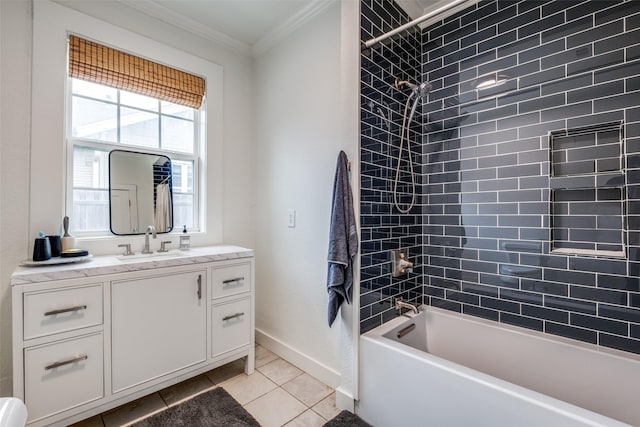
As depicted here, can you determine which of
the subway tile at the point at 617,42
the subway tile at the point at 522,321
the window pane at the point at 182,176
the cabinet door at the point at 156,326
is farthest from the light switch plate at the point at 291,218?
the subway tile at the point at 617,42

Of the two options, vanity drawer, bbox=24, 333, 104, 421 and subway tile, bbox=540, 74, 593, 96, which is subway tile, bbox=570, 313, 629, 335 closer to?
subway tile, bbox=540, 74, 593, 96

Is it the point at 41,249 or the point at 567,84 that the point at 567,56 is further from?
the point at 41,249

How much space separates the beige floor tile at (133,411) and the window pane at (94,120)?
1.75m

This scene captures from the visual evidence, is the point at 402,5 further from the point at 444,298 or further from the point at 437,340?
the point at 437,340

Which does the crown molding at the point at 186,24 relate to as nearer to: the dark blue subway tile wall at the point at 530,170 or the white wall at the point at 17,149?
the white wall at the point at 17,149

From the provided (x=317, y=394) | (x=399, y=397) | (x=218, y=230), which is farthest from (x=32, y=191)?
(x=399, y=397)

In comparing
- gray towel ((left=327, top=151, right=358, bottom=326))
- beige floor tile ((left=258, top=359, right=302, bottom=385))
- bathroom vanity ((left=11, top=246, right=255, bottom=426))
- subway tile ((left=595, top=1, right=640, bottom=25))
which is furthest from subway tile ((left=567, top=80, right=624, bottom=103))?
beige floor tile ((left=258, top=359, right=302, bottom=385))

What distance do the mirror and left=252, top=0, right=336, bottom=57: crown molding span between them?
1303 mm

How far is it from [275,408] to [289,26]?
2.74 m

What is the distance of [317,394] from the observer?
6.33 feet

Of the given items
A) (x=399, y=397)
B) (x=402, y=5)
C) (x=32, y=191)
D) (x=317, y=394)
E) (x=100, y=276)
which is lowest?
(x=317, y=394)

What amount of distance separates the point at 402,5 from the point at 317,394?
107 inches

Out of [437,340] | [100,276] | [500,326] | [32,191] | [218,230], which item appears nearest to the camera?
[100,276]

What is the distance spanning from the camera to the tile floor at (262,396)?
1.69 metres
